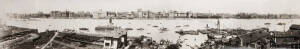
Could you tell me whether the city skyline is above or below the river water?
above

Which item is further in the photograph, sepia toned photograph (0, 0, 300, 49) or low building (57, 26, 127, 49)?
low building (57, 26, 127, 49)

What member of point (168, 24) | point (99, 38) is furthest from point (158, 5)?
point (99, 38)

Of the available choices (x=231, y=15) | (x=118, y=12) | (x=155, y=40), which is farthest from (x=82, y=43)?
(x=231, y=15)

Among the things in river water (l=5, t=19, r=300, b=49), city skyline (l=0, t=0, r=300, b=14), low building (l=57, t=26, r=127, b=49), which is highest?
city skyline (l=0, t=0, r=300, b=14)

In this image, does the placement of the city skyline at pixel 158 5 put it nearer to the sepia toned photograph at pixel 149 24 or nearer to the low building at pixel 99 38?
the sepia toned photograph at pixel 149 24

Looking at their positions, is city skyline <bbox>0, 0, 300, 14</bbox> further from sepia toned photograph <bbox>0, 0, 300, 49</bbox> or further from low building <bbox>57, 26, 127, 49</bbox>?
low building <bbox>57, 26, 127, 49</bbox>

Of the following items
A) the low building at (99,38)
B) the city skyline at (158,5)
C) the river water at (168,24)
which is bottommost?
the low building at (99,38)

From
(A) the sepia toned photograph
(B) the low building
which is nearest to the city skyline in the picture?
(A) the sepia toned photograph

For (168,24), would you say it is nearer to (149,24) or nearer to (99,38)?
(149,24)

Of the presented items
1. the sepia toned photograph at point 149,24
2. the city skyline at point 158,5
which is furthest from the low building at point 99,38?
the city skyline at point 158,5
